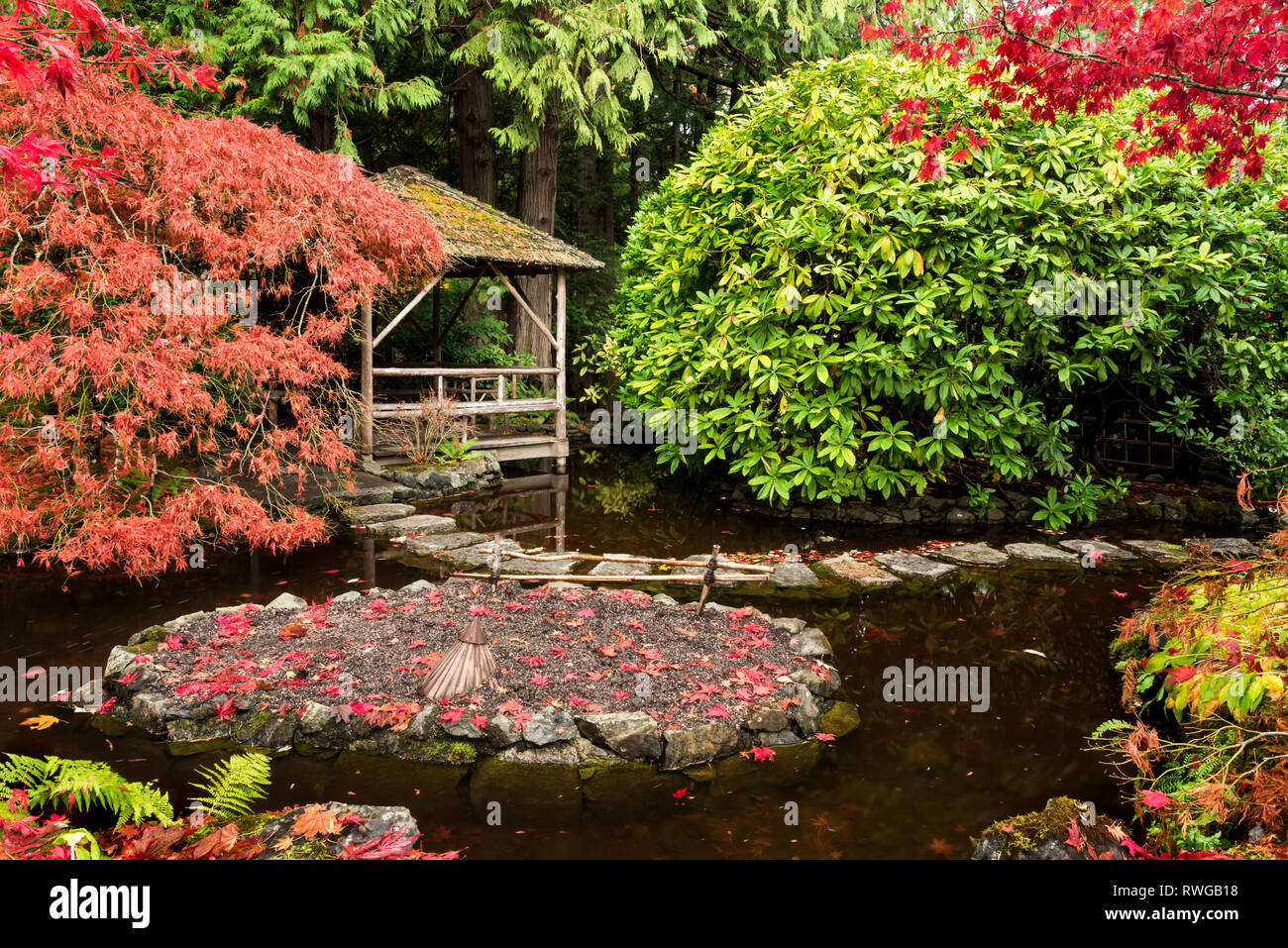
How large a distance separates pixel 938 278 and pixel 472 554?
4.99m

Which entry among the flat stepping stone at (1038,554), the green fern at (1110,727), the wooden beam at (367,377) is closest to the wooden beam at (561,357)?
the wooden beam at (367,377)

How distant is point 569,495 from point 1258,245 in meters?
7.82

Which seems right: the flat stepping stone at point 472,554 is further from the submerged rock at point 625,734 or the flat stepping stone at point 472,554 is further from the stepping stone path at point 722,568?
the submerged rock at point 625,734

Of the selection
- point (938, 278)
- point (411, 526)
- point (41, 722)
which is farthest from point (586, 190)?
point (41, 722)

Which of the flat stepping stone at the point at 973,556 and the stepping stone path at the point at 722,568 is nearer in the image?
the stepping stone path at the point at 722,568

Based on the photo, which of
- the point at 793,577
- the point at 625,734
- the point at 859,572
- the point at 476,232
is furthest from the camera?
the point at 476,232

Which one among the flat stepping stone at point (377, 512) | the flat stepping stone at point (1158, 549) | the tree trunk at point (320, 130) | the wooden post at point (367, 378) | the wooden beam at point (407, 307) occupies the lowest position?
the flat stepping stone at point (1158, 549)

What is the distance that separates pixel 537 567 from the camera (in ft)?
22.6

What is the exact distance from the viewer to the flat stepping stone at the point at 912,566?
713 cm

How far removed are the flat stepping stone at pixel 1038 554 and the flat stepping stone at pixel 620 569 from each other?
3.50 meters

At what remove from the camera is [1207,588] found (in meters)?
4.99

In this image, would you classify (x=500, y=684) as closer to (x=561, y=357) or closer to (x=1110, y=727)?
(x=1110, y=727)
